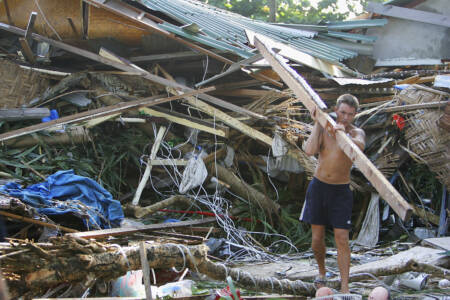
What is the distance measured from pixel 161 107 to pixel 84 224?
271 centimetres

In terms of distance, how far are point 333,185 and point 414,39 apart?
700 cm

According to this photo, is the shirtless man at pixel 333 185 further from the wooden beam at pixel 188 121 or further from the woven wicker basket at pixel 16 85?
the woven wicker basket at pixel 16 85

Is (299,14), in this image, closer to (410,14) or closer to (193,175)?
(410,14)

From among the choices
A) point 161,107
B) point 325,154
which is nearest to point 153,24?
point 161,107

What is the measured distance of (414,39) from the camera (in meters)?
10.3

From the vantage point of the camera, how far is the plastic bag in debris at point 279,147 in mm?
7434

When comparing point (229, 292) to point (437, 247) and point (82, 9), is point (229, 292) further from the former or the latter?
point (82, 9)

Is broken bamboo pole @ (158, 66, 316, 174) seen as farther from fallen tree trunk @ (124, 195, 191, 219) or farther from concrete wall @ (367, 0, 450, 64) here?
concrete wall @ (367, 0, 450, 64)

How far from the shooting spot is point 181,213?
7.51 meters

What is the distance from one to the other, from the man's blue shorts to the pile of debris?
1.37 m

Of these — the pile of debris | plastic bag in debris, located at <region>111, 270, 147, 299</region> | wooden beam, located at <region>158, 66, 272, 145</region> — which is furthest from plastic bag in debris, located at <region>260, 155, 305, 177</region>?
plastic bag in debris, located at <region>111, 270, 147, 299</region>

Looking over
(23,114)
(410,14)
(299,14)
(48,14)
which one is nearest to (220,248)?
(23,114)

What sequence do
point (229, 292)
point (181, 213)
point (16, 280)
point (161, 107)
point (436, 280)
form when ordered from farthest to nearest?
point (161, 107)
point (181, 213)
point (436, 280)
point (229, 292)
point (16, 280)

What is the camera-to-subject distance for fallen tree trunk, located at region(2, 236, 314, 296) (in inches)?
123
